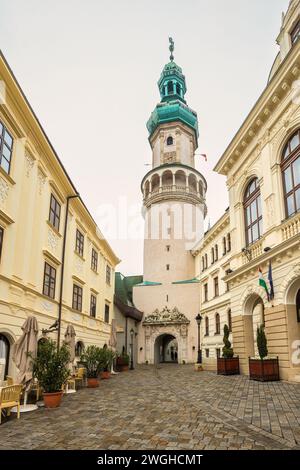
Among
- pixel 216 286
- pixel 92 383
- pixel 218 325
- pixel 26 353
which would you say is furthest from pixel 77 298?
pixel 216 286

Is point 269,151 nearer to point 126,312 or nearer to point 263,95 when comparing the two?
point 263,95

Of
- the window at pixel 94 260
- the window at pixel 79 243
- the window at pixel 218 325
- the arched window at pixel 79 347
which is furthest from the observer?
the window at pixel 218 325

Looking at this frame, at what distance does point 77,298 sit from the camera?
20.5 metres

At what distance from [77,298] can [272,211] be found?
1220cm

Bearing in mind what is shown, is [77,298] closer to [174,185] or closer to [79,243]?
[79,243]

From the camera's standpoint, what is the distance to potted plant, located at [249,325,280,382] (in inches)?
539

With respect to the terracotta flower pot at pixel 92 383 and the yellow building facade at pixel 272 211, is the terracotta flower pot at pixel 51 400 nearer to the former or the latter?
the terracotta flower pot at pixel 92 383

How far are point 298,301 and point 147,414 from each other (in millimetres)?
8571

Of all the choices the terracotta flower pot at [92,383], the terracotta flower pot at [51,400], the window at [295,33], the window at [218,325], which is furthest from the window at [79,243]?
the window at [295,33]

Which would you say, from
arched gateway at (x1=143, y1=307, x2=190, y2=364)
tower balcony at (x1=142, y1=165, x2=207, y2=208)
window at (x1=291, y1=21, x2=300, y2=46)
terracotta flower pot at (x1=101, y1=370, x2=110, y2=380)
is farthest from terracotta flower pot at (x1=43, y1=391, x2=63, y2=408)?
tower balcony at (x1=142, y1=165, x2=207, y2=208)

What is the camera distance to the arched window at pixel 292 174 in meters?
14.3

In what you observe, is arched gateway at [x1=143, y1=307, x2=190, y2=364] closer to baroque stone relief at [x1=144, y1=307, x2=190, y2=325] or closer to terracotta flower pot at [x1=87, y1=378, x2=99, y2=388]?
baroque stone relief at [x1=144, y1=307, x2=190, y2=325]

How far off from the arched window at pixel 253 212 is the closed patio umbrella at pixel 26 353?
11.6m
